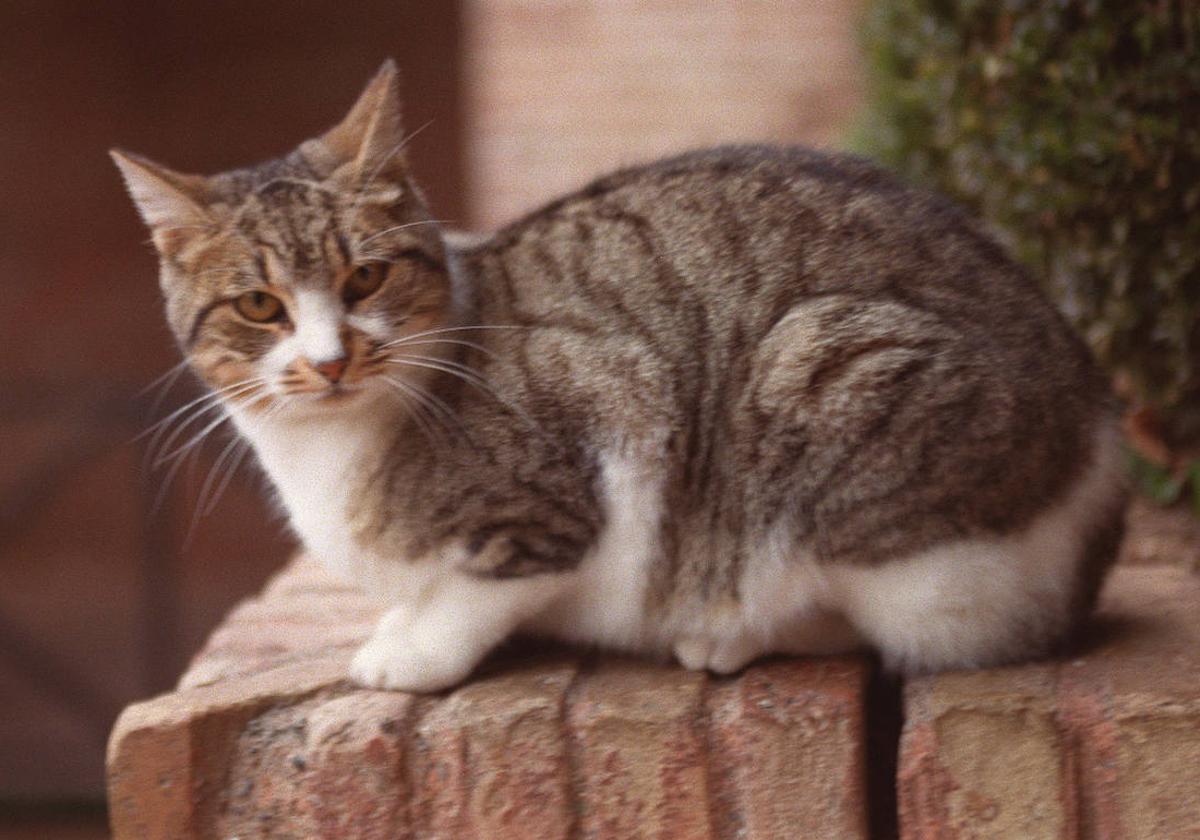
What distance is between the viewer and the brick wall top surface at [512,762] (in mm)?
1863

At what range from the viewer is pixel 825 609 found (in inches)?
79.0

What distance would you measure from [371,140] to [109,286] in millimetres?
4235

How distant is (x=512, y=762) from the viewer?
189 cm

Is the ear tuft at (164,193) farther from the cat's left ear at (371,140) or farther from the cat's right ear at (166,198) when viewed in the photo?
the cat's left ear at (371,140)

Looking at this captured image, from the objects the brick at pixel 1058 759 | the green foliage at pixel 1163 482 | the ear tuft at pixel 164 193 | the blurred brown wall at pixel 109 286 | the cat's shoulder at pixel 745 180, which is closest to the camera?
the brick at pixel 1058 759

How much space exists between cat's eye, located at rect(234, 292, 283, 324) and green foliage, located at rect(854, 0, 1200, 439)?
1.42 m

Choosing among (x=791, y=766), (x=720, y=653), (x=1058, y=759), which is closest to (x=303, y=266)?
(x=720, y=653)

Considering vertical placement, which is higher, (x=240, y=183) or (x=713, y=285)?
(x=240, y=183)

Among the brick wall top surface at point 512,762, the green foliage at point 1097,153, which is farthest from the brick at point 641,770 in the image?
the green foliage at point 1097,153

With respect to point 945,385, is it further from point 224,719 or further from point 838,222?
point 224,719

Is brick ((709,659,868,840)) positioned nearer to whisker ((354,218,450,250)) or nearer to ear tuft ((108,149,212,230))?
whisker ((354,218,450,250))

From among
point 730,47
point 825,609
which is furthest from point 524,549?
point 730,47

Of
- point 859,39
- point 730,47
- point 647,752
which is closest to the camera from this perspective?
point 647,752

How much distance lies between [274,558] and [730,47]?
2.81 meters
